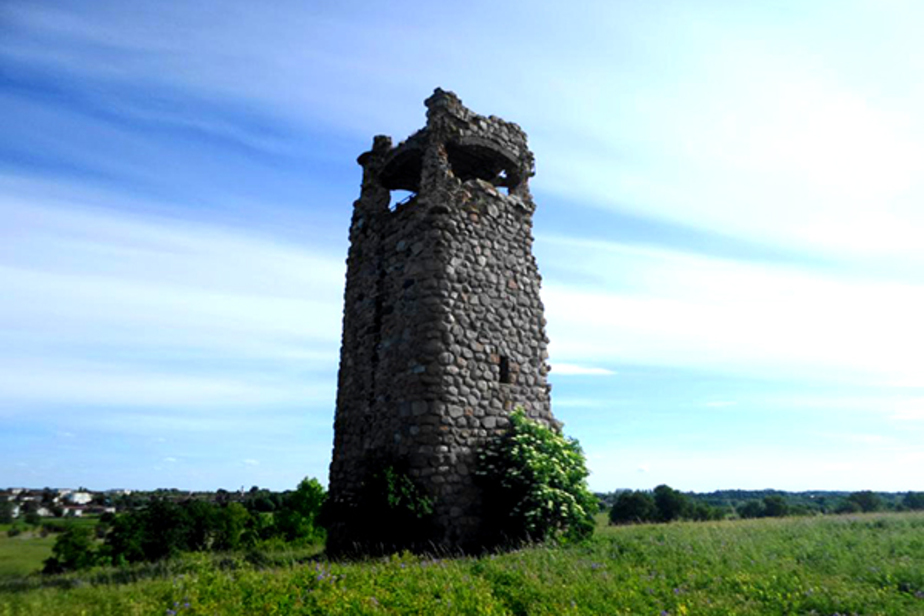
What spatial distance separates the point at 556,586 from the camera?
24.6 feet

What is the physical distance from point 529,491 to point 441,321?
3.58 meters

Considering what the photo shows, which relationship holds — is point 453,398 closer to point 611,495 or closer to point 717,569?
point 717,569

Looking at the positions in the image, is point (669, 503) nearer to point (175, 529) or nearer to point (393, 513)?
point (175, 529)

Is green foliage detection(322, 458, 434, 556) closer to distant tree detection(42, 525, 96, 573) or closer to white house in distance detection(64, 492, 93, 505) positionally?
distant tree detection(42, 525, 96, 573)

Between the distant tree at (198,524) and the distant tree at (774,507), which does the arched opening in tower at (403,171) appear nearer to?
the distant tree at (198,524)

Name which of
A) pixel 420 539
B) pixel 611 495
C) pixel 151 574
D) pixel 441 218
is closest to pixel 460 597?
pixel 420 539

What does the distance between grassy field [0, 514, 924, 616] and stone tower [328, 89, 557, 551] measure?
232 centimetres

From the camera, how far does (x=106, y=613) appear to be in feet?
20.6

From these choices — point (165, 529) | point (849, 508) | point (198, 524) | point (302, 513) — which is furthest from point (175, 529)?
point (849, 508)

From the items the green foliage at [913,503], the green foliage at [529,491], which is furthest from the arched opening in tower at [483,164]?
the green foliage at [913,503]

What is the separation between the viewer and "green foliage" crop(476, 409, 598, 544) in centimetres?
1081

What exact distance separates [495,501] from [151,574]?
5923mm

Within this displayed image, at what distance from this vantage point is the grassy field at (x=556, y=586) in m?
6.63

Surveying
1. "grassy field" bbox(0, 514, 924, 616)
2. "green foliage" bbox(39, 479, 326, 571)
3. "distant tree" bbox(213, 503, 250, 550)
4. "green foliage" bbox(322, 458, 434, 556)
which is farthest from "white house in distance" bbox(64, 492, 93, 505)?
"green foliage" bbox(322, 458, 434, 556)
